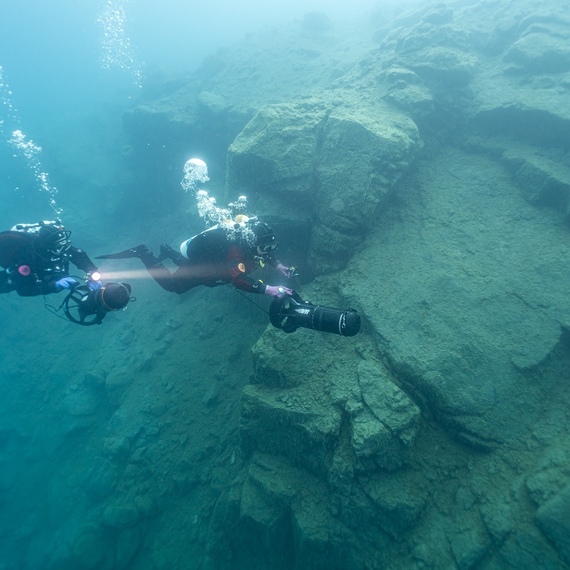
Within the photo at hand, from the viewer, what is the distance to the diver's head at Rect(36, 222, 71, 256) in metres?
5.33

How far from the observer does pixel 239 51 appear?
20438 millimetres

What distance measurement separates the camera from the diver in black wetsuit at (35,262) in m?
5.20

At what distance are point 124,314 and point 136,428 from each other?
5837 millimetres

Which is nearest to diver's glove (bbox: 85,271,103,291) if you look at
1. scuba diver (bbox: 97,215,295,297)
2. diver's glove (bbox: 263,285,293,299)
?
scuba diver (bbox: 97,215,295,297)

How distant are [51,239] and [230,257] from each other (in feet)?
10.1

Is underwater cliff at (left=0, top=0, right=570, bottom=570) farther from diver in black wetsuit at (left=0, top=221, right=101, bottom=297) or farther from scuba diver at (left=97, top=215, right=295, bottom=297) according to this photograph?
diver in black wetsuit at (left=0, top=221, right=101, bottom=297)

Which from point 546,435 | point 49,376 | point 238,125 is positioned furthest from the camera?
point 238,125

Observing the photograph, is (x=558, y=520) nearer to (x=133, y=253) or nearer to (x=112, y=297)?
(x=112, y=297)

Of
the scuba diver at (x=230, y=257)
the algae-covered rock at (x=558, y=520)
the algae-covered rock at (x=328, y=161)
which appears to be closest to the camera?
the algae-covered rock at (x=558, y=520)

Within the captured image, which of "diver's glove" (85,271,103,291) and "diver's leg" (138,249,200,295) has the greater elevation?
"diver's glove" (85,271,103,291)

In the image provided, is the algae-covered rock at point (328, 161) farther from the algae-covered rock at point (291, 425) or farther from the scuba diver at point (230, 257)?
the algae-covered rock at point (291, 425)

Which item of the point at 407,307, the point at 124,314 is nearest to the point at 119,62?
the point at 124,314

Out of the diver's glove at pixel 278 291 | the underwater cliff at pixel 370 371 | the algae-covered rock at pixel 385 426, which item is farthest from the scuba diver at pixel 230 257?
the algae-covered rock at pixel 385 426

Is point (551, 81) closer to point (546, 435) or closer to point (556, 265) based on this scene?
point (556, 265)
